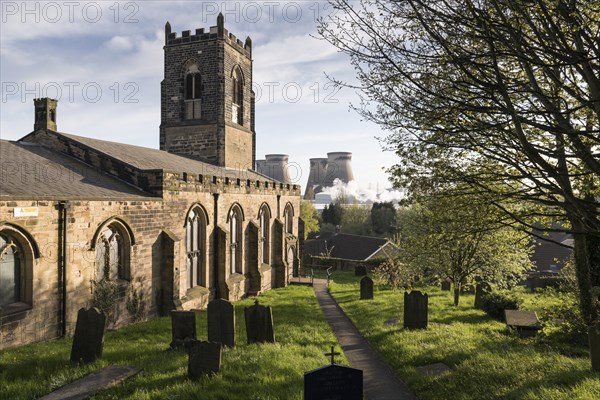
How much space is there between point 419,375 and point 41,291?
10.3 meters

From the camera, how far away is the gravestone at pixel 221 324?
1131 cm

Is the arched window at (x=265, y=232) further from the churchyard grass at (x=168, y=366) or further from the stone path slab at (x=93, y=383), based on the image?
the stone path slab at (x=93, y=383)

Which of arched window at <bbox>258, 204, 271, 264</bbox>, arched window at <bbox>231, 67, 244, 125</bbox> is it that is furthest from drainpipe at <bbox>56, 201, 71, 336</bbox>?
arched window at <bbox>231, 67, 244, 125</bbox>

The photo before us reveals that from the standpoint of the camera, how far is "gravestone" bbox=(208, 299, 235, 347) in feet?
37.1

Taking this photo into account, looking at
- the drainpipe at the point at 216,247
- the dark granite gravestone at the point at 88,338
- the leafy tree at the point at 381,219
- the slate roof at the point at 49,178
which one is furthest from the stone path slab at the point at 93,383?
the leafy tree at the point at 381,219

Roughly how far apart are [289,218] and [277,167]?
80.9 meters

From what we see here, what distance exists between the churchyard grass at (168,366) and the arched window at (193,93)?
17905mm

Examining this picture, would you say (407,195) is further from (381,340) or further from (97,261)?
(97,261)

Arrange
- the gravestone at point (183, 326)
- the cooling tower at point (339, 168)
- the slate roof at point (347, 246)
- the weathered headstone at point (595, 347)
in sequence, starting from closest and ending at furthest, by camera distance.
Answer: the weathered headstone at point (595, 347), the gravestone at point (183, 326), the slate roof at point (347, 246), the cooling tower at point (339, 168)

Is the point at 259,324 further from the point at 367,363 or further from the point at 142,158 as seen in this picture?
the point at 142,158

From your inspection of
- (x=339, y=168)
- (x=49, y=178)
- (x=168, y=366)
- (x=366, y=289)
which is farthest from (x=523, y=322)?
(x=339, y=168)

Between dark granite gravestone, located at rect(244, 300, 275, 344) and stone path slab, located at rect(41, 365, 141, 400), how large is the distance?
3439 mm

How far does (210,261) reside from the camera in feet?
66.0

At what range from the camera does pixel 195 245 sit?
63.2ft
